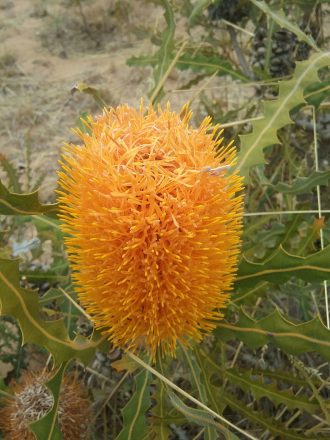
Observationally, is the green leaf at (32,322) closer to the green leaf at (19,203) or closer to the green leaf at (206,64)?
the green leaf at (19,203)

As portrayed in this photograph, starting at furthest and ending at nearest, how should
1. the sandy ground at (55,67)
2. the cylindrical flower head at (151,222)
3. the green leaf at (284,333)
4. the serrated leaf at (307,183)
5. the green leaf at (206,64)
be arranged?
1. the sandy ground at (55,67)
2. the green leaf at (206,64)
3. the serrated leaf at (307,183)
4. the green leaf at (284,333)
5. the cylindrical flower head at (151,222)

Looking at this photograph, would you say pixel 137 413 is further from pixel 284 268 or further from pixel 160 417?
pixel 284 268

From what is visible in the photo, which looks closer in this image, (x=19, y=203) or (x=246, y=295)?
(x=19, y=203)

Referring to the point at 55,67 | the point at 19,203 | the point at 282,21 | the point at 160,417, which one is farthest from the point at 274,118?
the point at 55,67

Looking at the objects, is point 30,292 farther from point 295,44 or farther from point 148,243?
point 295,44

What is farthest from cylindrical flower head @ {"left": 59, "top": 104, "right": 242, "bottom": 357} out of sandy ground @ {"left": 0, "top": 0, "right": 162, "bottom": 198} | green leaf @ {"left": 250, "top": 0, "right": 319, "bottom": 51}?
sandy ground @ {"left": 0, "top": 0, "right": 162, "bottom": 198}

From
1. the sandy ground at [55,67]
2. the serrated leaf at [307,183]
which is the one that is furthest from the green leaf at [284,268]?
the sandy ground at [55,67]

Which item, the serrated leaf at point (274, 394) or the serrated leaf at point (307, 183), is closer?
the serrated leaf at point (274, 394)
